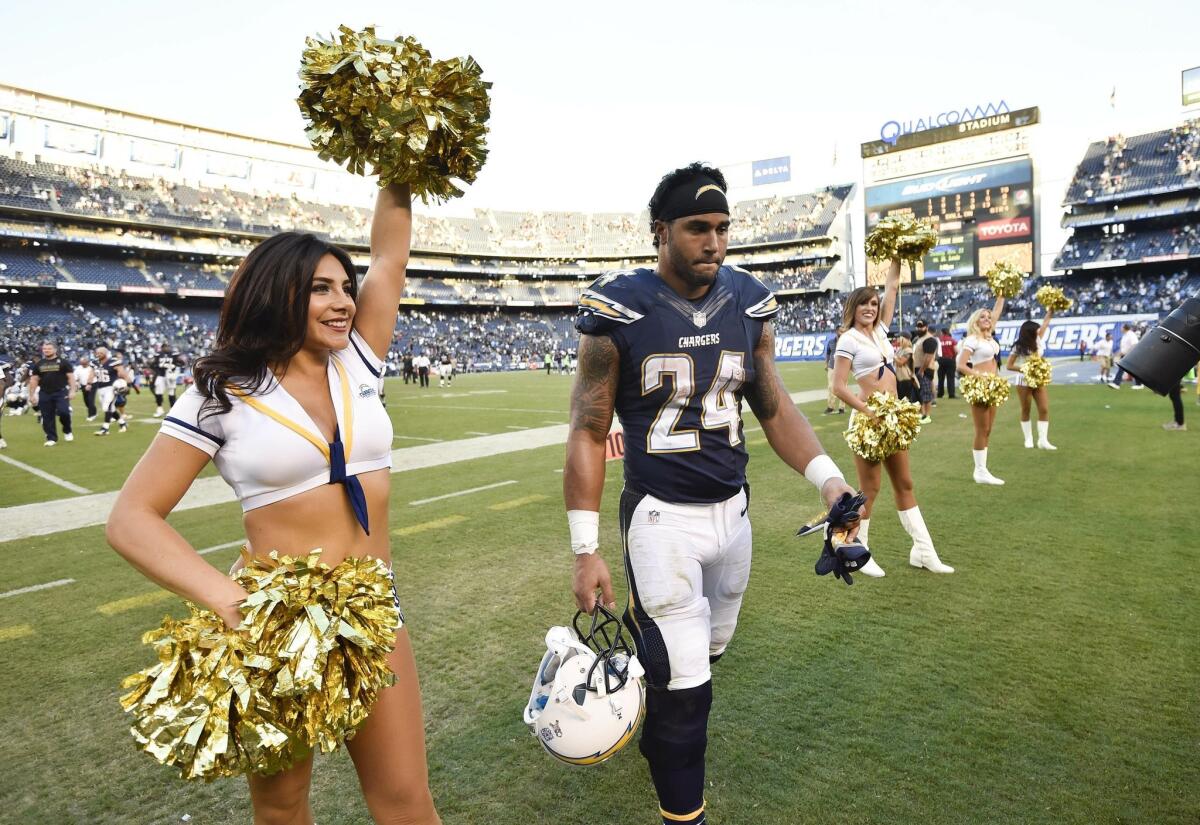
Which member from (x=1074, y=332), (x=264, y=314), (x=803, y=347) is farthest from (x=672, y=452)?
(x=803, y=347)

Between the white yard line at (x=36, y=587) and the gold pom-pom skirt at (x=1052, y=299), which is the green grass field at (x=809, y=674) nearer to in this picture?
the white yard line at (x=36, y=587)

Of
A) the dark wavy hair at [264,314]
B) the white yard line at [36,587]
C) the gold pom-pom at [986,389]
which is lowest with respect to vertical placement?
the white yard line at [36,587]

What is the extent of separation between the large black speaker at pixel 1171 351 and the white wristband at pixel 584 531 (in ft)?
6.32

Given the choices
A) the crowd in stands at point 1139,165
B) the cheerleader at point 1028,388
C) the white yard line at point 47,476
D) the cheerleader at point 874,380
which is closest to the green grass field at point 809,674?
the cheerleader at point 874,380

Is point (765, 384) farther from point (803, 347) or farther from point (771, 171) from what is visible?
point (771, 171)

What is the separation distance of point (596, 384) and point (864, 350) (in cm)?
378

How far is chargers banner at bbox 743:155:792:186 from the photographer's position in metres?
71.1

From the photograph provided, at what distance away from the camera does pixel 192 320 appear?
4969 centimetres

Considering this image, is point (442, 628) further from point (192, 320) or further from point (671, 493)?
point (192, 320)

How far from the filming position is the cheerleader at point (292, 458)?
5.80 feet

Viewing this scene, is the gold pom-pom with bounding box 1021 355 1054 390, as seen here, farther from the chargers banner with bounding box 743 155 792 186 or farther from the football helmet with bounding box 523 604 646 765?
the chargers banner with bounding box 743 155 792 186

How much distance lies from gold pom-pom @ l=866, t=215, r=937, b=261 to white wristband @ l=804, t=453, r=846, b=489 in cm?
384

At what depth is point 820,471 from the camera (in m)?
2.74

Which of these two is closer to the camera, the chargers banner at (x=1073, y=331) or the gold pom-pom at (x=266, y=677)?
the gold pom-pom at (x=266, y=677)
